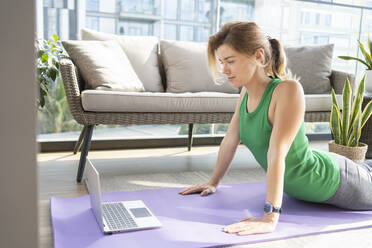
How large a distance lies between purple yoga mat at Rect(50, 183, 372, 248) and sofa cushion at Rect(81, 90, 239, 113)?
0.53 m

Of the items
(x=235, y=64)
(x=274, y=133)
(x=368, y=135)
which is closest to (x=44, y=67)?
(x=235, y=64)

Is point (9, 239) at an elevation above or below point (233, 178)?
above

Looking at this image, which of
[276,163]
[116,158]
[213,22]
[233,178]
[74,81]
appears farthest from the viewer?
[213,22]

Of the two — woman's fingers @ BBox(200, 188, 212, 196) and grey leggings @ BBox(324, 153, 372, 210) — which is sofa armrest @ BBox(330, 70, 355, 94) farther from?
woman's fingers @ BBox(200, 188, 212, 196)

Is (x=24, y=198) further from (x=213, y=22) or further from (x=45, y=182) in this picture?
(x=213, y=22)

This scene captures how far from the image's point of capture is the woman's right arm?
191 cm

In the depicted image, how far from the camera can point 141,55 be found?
308cm

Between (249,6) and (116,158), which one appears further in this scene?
(249,6)

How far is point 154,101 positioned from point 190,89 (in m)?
0.80

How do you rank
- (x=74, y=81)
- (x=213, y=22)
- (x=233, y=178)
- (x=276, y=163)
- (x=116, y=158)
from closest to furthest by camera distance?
1. (x=276, y=163)
2. (x=74, y=81)
3. (x=233, y=178)
4. (x=116, y=158)
5. (x=213, y=22)

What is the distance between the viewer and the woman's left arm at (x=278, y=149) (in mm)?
1485

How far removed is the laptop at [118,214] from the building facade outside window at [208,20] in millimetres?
1698

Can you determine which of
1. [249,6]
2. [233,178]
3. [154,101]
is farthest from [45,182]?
[249,6]

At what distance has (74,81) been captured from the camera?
2248 mm
